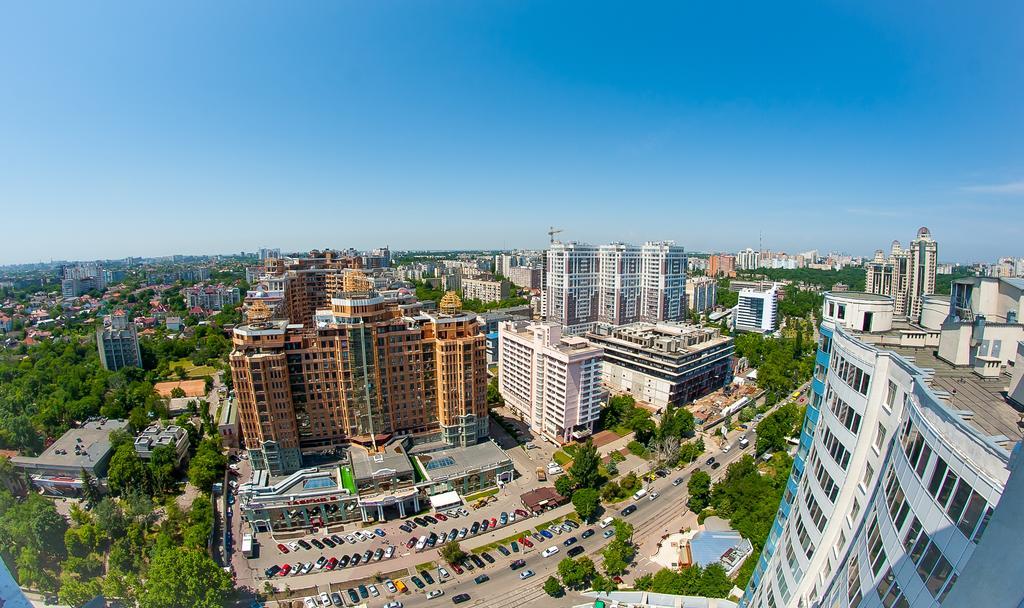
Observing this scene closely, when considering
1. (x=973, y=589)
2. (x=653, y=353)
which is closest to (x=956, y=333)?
(x=973, y=589)

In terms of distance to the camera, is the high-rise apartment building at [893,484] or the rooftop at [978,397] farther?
the rooftop at [978,397]

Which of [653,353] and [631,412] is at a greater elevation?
[653,353]

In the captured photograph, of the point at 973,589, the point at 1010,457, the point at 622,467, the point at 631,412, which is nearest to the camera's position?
the point at 973,589

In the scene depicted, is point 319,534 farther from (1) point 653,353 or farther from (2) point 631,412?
(1) point 653,353

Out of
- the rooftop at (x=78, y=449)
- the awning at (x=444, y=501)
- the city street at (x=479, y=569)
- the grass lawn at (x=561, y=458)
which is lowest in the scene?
the city street at (x=479, y=569)

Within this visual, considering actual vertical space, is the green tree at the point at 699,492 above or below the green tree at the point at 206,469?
below

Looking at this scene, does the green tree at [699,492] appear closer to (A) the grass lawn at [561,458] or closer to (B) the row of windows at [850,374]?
(A) the grass lawn at [561,458]

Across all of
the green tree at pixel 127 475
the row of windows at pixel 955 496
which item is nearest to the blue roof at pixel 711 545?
the row of windows at pixel 955 496
